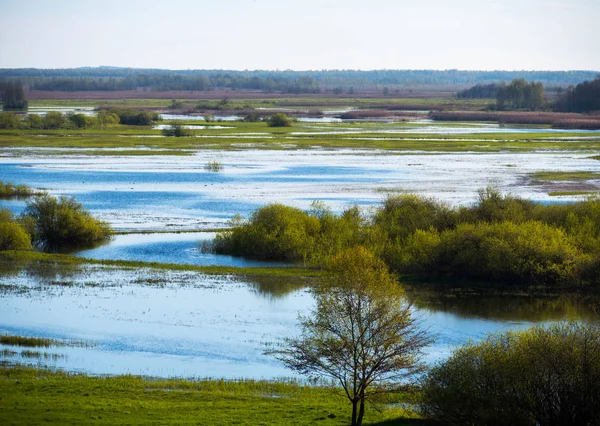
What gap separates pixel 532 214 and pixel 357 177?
2605cm

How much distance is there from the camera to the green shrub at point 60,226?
4647 centimetres

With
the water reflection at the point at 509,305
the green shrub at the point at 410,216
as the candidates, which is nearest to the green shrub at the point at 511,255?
the water reflection at the point at 509,305

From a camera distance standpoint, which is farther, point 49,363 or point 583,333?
point 49,363

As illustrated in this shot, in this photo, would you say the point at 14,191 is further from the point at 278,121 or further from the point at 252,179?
the point at 278,121

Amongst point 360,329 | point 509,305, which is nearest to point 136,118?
point 509,305

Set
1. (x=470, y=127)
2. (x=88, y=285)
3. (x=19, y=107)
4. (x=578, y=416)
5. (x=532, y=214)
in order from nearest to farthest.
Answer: (x=578, y=416)
(x=88, y=285)
(x=532, y=214)
(x=470, y=127)
(x=19, y=107)

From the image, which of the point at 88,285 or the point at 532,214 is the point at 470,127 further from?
the point at 88,285

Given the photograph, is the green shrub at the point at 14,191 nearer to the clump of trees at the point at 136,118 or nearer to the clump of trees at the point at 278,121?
the clump of trees at the point at 278,121

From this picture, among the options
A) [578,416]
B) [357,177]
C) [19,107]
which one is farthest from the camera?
[19,107]

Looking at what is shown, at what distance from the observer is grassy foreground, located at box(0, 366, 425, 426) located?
20891 mm

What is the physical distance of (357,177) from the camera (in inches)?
2744

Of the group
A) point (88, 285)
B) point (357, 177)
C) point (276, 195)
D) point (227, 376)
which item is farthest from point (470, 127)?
point (227, 376)

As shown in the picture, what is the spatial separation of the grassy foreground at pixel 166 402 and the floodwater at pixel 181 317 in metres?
1.54

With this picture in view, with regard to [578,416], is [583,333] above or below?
above
